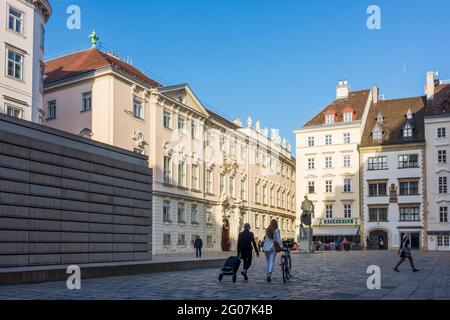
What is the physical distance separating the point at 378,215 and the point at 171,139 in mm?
30074

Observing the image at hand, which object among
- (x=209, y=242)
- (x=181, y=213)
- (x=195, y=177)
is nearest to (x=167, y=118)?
(x=195, y=177)

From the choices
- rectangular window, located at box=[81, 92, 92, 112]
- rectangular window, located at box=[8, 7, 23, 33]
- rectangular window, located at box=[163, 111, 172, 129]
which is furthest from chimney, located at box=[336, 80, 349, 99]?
rectangular window, located at box=[8, 7, 23, 33]

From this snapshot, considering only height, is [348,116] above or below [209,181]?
above

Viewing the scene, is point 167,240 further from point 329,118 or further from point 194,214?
point 329,118

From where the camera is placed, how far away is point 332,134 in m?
75.3

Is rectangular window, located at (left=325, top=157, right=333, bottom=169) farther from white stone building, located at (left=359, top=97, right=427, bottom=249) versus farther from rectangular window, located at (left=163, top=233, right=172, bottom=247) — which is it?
rectangular window, located at (left=163, top=233, right=172, bottom=247)

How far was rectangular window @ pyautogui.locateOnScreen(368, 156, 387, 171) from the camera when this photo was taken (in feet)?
232

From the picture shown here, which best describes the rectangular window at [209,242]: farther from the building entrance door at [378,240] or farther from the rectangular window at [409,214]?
the rectangular window at [409,214]

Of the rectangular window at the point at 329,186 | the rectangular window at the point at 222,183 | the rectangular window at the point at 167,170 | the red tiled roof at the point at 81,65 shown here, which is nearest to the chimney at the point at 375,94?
the rectangular window at the point at 329,186

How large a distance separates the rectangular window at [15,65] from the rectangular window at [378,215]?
46212 millimetres

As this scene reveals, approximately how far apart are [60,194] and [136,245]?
624cm

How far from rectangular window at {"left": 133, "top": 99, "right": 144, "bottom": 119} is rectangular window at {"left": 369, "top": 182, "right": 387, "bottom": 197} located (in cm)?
3382

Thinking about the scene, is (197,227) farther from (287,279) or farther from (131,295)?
(131,295)

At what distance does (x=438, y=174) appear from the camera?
218 feet
